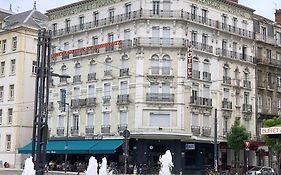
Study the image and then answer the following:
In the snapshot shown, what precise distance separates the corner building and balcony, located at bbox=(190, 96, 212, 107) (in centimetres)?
10

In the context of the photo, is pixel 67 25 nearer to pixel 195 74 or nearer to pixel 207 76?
pixel 195 74

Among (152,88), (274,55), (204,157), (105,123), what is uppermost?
(274,55)

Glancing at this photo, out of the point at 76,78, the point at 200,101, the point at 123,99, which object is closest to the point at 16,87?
the point at 76,78

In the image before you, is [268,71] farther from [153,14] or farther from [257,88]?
[153,14]

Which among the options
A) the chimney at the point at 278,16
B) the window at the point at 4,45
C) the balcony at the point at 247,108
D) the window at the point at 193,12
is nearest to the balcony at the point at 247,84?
the balcony at the point at 247,108

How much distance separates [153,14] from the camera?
50562mm

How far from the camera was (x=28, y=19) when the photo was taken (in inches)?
2459

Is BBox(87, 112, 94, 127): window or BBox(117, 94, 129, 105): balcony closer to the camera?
BBox(117, 94, 129, 105): balcony

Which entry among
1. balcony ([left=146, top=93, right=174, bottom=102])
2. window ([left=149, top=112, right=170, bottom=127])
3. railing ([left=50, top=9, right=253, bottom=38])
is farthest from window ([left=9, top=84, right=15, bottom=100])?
window ([left=149, top=112, right=170, bottom=127])

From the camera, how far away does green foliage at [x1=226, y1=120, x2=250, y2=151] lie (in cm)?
Result: 5112

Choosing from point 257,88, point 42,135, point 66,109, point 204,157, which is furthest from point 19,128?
point 42,135

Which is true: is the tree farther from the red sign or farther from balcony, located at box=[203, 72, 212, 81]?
the red sign

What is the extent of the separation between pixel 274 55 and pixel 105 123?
887 inches

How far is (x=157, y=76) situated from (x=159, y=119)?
13.3 feet
